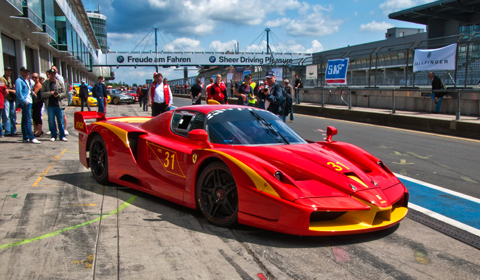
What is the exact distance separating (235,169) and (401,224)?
5.56 ft

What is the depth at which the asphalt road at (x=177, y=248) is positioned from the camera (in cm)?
284

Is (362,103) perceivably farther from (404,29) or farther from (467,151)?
(404,29)

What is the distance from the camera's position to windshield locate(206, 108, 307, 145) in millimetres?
4266

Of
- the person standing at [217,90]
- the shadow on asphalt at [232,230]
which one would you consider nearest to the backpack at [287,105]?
the person standing at [217,90]

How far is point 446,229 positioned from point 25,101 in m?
8.98

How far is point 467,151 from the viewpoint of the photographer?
8.44 meters

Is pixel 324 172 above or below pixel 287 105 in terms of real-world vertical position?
below

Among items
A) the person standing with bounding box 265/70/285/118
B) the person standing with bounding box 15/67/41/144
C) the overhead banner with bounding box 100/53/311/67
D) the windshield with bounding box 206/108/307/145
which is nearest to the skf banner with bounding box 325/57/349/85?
the person standing with bounding box 265/70/285/118

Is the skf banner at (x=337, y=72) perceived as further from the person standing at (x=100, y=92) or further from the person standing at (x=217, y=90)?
the person standing at (x=100, y=92)

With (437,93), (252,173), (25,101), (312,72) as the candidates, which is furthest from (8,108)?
(312,72)

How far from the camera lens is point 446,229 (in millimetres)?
3781

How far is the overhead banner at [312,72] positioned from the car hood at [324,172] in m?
17.9

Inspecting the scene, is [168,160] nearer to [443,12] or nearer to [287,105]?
[287,105]

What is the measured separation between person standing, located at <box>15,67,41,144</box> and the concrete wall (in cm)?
1224
